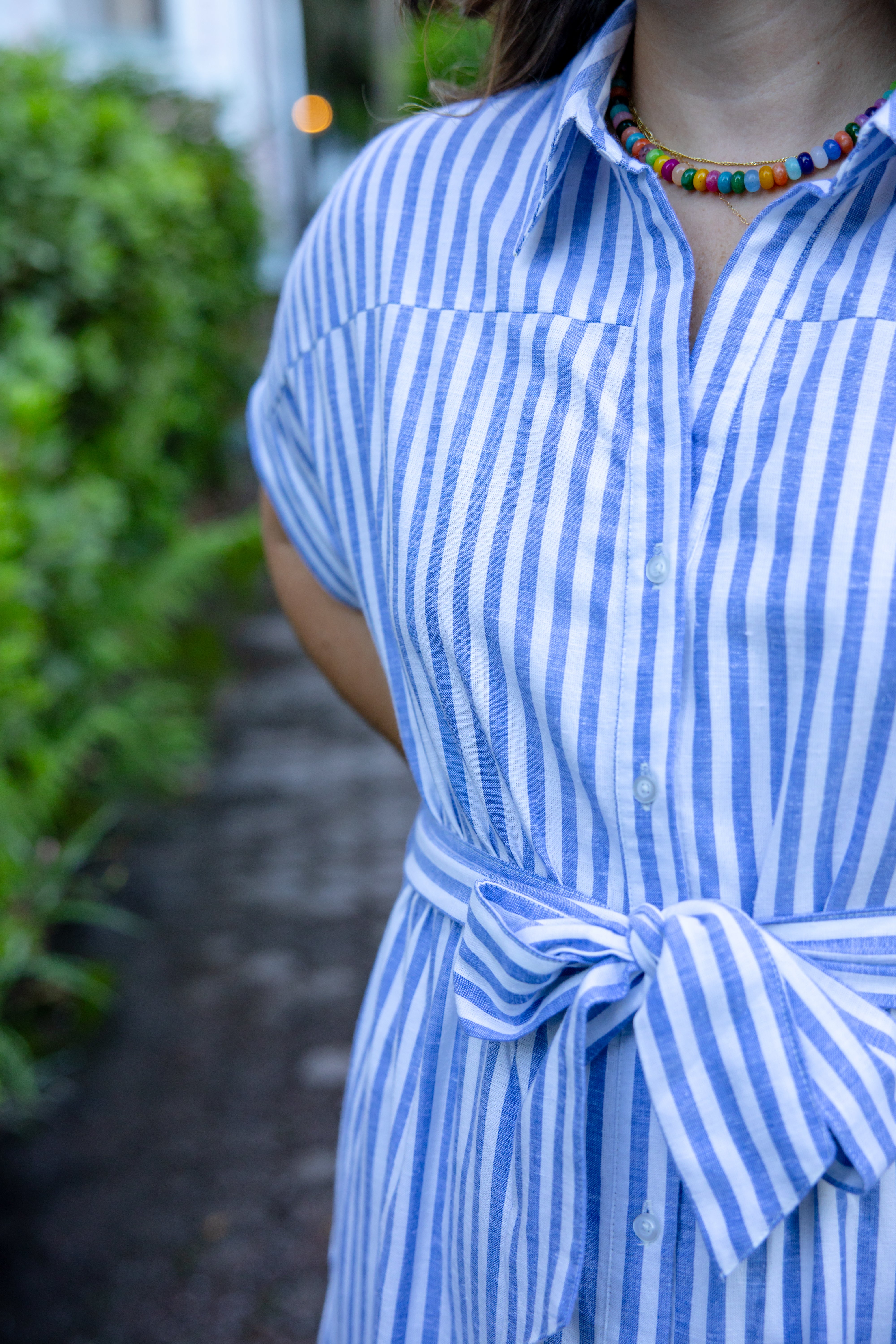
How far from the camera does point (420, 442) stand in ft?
3.56

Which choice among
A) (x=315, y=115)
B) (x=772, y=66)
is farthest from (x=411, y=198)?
(x=315, y=115)

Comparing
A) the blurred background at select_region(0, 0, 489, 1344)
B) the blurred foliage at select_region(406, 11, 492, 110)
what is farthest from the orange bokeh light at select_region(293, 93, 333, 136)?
the blurred foliage at select_region(406, 11, 492, 110)

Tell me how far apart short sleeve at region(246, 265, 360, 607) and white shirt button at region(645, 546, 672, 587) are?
437 millimetres

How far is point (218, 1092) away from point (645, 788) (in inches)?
98.5

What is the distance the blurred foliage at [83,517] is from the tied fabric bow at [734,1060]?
1.96 meters

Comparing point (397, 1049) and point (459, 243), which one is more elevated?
point (459, 243)

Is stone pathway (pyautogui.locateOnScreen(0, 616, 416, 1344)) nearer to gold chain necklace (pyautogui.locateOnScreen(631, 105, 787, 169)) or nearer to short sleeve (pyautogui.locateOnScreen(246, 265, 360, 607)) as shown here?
short sleeve (pyautogui.locateOnScreen(246, 265, 360, 607))

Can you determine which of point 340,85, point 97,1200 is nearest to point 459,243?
point 97,1200

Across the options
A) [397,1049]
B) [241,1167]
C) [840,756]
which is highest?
[840,756]

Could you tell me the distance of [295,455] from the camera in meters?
1.35

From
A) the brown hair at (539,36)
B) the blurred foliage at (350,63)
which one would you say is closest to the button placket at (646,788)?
the brown hair at (539,36)

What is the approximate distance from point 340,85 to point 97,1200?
20439 mm

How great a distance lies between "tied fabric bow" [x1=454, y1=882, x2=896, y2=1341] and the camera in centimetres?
91

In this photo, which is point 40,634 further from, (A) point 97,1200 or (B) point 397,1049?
(B) point 397,1049
